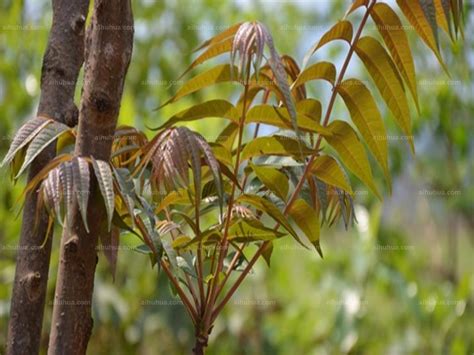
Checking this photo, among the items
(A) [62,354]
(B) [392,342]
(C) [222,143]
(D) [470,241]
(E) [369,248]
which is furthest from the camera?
(D) [470,241]

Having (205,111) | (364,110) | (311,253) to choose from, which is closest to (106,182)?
(205,111)

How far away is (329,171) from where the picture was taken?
72 centimetres

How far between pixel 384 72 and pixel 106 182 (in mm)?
280

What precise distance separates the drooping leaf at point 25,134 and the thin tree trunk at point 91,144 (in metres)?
0.04

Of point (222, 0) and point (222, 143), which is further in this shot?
point (222, 0)

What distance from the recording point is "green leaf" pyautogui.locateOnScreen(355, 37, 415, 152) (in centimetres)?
73

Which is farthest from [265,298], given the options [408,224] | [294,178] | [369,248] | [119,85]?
[119,85]

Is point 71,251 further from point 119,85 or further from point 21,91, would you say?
point 21,91

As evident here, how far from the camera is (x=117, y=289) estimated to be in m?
2.38

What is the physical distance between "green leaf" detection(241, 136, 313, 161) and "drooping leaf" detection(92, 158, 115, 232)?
152 millimetres

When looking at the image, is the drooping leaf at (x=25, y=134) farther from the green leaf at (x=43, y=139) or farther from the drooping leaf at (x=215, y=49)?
the drooping leaf at (x=215, y=49)

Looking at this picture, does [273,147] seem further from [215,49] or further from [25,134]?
[25,134]

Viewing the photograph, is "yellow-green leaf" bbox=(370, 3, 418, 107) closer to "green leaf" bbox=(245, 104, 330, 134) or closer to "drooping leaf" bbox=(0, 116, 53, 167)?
"green leaf" bbox=(245, 104, 330, 134)

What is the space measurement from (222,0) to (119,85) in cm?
256
